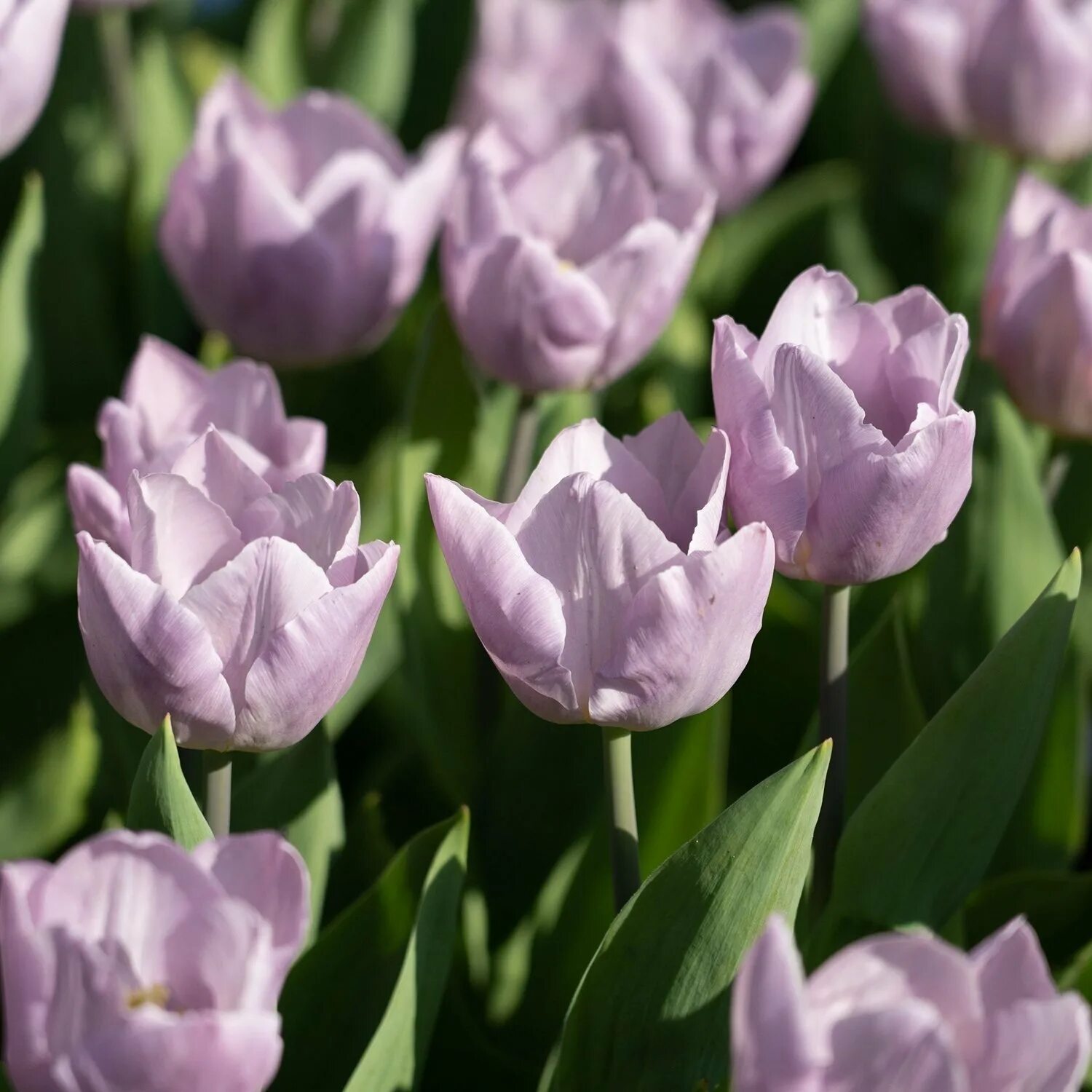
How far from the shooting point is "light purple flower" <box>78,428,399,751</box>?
20.8 inches

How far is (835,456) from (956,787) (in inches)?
6.1

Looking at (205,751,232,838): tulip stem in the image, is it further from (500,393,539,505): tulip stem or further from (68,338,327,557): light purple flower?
(500,393,539,505): tulip stem

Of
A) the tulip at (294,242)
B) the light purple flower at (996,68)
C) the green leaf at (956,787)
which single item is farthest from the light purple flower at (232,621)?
the light purple flower at (996,68)

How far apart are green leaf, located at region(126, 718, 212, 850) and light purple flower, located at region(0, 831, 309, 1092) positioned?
8 cm

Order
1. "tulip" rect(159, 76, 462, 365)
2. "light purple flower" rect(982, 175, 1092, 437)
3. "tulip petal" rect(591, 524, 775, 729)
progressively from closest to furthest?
"tulip petal" rect(591, 524, 775, 729) < "light purple flower" rect(982, 175, 1092, 437) < "tulip" rect(159, 76, 462, 365)

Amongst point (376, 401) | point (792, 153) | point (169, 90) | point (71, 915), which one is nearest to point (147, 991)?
point (71, 915)

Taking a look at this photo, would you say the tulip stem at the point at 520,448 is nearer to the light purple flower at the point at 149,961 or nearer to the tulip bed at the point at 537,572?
the tulip bed at the point at 537,572

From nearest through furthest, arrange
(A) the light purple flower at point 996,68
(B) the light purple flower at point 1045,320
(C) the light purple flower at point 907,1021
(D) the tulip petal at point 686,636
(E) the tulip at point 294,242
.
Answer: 1. (C) the light purple flower at point 907,1021
2. (D) the tulip petal at point 686,636
3. (B) the light purple flower at point 1045,320
4. (E) the tulip at point 294,242
5. (A) the light purple flower at point 996,68

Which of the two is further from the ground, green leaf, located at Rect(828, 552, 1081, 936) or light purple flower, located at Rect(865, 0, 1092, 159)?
light purple flower, located at Rect(865, 0, 1092, 159)

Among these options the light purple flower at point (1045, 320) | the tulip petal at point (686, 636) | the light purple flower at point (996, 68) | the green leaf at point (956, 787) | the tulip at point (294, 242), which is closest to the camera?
the tulip petal at point (686, 636)

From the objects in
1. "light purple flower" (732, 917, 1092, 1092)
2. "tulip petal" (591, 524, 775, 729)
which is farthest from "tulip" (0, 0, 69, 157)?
"light purple flower" (732, 917, 1092, 1092)

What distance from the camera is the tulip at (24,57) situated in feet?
2.72

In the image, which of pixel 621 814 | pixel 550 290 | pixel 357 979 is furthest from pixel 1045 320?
pixel 357 979

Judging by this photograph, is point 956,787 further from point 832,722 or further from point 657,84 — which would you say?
point 657,84
